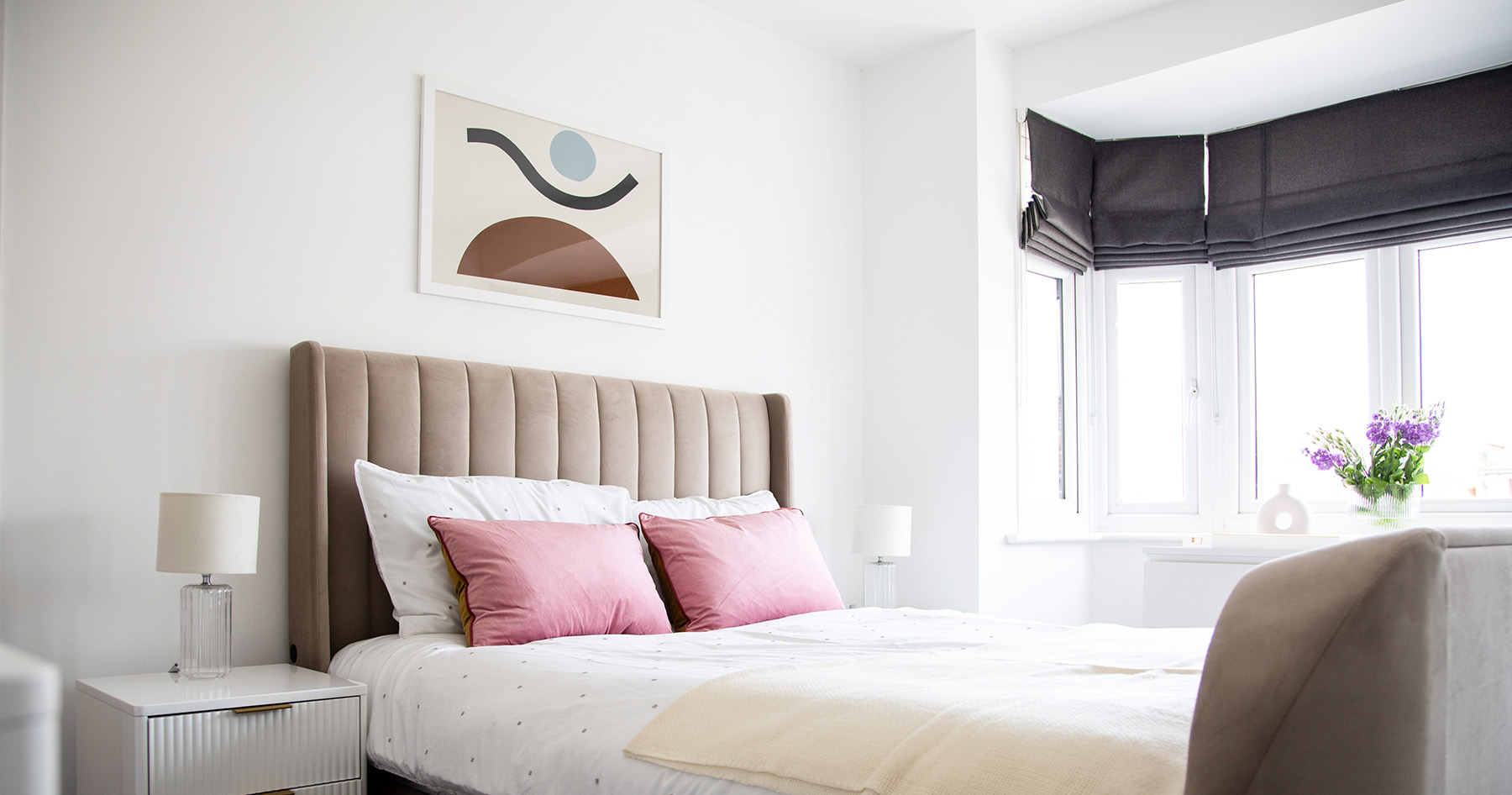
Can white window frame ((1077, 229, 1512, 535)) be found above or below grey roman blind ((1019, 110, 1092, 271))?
below

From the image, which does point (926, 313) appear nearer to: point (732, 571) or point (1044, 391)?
point (1044, 391)

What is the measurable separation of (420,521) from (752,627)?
0.87 meters

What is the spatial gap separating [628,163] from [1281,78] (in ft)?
8.00

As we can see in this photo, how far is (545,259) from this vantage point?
127 inches

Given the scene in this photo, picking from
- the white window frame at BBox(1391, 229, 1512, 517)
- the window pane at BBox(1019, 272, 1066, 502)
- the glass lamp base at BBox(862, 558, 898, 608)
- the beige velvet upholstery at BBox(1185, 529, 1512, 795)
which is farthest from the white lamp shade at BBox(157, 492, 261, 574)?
the white window frame at BBox(1391, 229, 1512, 517)

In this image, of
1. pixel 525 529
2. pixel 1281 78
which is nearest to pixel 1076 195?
pixel 1281 78

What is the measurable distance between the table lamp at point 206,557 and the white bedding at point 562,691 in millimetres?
285

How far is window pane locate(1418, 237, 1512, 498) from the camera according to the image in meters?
3.72

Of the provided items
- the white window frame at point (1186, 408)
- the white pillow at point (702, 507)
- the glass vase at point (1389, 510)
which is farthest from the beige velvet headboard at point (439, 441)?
the glass vase at point (1389, 510)

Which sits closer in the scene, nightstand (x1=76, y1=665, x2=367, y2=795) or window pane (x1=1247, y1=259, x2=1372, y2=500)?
nightstand (x1=76, y1=665, x2=367, y2=795)

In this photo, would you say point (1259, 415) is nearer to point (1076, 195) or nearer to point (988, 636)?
point (1076, 195)

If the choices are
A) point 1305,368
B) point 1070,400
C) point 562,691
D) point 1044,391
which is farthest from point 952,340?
point 562,691

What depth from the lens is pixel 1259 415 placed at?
4.30 m

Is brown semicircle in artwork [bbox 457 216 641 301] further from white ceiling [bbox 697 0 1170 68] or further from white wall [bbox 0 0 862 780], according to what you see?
white ceiling [bbox 697 0 1170 68]
